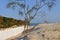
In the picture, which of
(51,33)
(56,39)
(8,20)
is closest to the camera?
(56,39)

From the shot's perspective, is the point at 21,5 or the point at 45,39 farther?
the point at 21,5

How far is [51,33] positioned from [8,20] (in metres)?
18.4

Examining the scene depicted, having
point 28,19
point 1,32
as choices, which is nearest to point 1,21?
point 1,32

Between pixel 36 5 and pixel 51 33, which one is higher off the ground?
pixel 36 5

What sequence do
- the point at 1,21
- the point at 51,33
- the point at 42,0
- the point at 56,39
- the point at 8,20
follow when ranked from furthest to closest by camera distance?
the point at 8,20 < the point at 1,21 < the point at 42,0 < the point at 51,33 < the point at 56,39

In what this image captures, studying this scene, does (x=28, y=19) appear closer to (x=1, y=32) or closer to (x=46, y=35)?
(x=1, y=32)

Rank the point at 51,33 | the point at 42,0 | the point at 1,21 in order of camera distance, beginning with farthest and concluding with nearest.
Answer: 1. the point at 1,21
2. the point at 42,0
3. the point at 51,33

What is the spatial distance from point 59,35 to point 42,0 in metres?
4.40

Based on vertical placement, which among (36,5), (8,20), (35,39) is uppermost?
(36,5)

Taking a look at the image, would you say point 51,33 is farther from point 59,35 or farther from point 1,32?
point 1,32

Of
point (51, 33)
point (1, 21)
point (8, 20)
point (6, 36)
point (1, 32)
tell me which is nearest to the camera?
point (51, 33)

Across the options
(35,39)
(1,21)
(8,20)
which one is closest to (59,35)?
(35,39)

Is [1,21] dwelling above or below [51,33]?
below

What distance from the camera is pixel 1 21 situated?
99.3 feet
